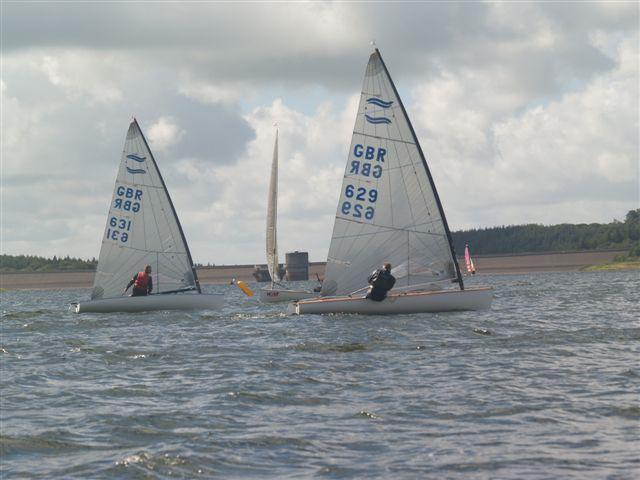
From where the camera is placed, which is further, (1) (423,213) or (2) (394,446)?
(1) (423,213)

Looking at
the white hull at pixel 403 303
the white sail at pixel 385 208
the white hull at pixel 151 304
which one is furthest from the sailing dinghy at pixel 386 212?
the white hull at pixel 151 304

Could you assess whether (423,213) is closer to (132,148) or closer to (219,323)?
(219,323)

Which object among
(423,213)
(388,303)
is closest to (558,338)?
(388,303)

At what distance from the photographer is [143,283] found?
1560 inches

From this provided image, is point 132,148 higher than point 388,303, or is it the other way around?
point 132,148

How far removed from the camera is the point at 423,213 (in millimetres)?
34688

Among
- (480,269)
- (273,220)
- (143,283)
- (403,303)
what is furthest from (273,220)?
(480,269)

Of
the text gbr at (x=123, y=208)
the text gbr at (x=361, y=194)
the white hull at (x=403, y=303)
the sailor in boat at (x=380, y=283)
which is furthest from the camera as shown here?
the text gbr at (x=123, y=208)

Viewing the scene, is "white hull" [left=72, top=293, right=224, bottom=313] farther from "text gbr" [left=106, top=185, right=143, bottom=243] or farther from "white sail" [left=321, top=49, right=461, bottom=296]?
"white sail" [left=321, top=49, right=461, bottom=296]

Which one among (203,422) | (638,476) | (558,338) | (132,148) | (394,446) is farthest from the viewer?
(132,148)

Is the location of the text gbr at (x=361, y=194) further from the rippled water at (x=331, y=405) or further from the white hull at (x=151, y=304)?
the white hull at (x=151, y=304)

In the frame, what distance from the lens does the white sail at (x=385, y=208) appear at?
3422cm

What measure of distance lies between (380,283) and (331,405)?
675 inches

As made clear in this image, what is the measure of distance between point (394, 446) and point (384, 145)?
75.3ft
